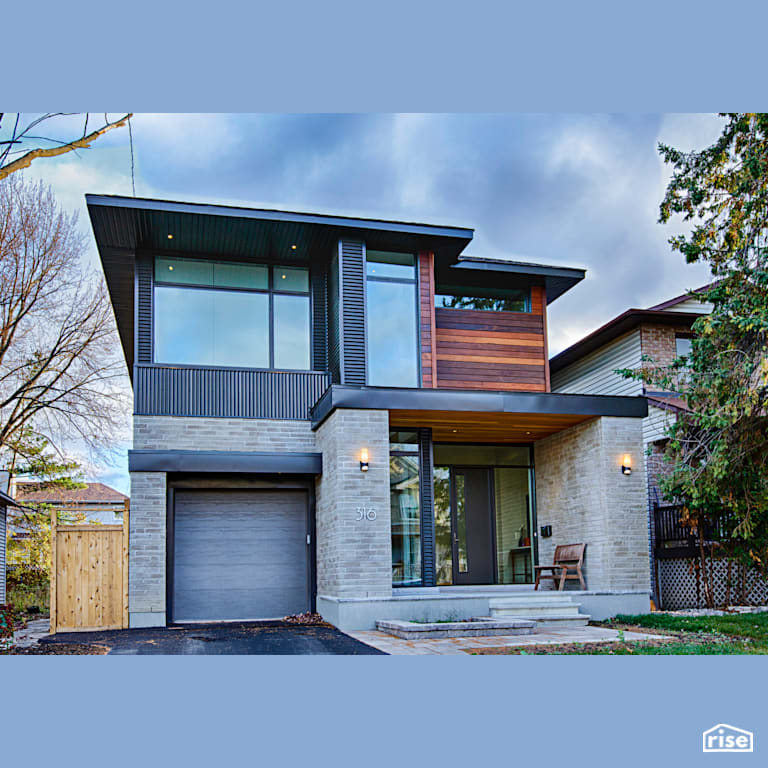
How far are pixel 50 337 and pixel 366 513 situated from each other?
9850mm

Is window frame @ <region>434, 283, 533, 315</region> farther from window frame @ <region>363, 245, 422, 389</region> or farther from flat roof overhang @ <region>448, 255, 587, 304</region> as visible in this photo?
window frame @ <region>363, 245, 422, 389</region>

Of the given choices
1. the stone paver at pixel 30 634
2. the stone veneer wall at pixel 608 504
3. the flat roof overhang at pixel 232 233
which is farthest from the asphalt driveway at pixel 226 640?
the flat roof overhang at pixel 232 233

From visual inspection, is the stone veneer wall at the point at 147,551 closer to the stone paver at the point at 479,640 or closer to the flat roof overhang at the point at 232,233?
the stone paver at the point at 479,640

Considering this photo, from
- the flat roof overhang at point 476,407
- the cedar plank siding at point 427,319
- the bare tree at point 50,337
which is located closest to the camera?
the flat roof overhang at point 476,407

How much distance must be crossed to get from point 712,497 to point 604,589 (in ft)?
8.14

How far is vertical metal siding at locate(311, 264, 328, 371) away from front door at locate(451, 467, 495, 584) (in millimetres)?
3120

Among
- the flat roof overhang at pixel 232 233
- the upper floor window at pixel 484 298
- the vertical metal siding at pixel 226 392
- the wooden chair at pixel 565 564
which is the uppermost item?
the flat roof overhang at pixel 232 233

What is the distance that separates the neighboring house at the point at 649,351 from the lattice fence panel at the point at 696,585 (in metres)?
0.74

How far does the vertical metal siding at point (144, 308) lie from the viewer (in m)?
12.2

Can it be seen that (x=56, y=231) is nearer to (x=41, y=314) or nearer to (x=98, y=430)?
(x=41, y=314)

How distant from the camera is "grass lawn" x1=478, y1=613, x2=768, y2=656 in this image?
304 inches

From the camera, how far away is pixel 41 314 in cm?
1680

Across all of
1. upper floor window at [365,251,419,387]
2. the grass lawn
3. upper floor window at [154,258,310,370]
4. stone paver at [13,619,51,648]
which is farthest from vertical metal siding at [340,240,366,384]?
stone paver at [13,619,51,648]
